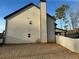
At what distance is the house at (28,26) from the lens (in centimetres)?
1925

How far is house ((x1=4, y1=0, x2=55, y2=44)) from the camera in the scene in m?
19.2

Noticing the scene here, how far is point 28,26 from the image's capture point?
65.5 feet

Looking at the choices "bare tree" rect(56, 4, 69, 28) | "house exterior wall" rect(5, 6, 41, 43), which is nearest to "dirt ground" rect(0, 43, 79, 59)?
"house exterior wall" rect(5, 6, 41, 43)

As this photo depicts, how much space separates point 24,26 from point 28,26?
0.66 m

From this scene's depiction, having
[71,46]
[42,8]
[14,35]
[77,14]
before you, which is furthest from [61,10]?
[71,46]

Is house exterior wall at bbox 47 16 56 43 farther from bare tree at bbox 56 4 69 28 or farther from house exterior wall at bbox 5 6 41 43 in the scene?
bare tree at bbox 56 4 69 28

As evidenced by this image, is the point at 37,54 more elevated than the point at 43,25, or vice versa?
the point at 43,25

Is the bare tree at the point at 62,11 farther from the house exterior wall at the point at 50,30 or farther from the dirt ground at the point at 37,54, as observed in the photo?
the dirt ground at the point at 37,54

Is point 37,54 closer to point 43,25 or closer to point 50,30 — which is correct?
point 43,25

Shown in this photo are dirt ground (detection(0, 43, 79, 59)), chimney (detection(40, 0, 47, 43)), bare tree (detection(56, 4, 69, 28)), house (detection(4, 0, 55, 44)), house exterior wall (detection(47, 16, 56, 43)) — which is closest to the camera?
dirt ground (detection(0, 43, 79, 59))

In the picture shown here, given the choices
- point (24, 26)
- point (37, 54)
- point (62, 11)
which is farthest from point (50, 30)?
point (62, 11)

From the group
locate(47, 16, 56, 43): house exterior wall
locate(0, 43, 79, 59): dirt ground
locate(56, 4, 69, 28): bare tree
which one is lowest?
locate(0, 43, 79, 59): dirt ground

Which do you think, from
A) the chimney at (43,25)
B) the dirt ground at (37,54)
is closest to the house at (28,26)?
the chimney at (43,25)

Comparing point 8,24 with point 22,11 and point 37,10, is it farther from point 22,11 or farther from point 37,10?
point 37,10
